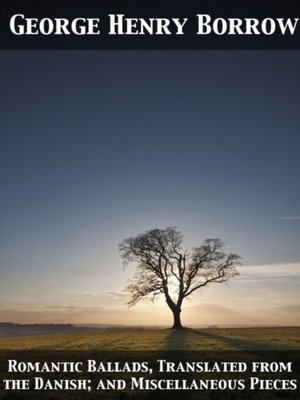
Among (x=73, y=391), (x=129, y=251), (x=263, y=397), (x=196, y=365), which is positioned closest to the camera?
(x=263, y=397)

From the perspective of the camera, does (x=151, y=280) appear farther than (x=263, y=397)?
Yes

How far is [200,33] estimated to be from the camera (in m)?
16.6

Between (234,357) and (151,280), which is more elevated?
(151,280)

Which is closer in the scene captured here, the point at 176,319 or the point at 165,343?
the point at 165,343

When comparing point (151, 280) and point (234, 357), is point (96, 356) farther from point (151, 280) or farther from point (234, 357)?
point (151, 280)

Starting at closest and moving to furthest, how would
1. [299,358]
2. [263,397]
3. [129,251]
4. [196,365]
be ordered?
[263,397] → [196,365] → [299,358] → [129,251]


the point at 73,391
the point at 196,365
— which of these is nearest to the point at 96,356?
the point at 196,365

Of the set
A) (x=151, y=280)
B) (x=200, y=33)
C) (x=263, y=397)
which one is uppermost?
(x=200, y=33)

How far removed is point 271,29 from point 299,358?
32.9ft

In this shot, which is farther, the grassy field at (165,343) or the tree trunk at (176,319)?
the tree trunk at (176,319)

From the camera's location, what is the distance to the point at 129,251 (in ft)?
145

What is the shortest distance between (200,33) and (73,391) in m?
11.0

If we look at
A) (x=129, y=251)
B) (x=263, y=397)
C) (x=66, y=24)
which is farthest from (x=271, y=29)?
(x=129, y=251)

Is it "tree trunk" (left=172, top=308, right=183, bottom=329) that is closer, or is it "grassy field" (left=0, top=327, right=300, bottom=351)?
"grassy field" (left=0, top=327, right=300, bottom=351)
